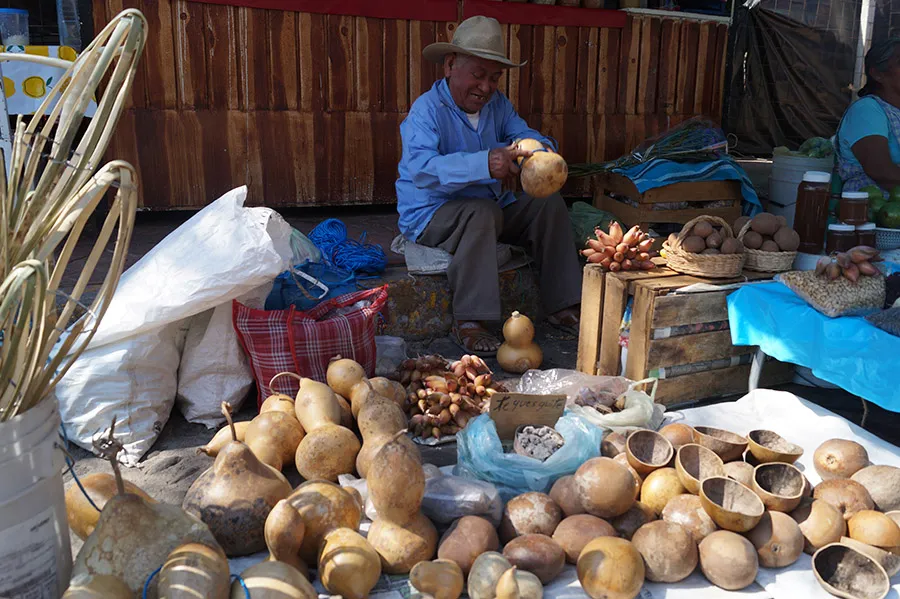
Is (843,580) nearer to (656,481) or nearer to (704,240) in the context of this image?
(656,481)

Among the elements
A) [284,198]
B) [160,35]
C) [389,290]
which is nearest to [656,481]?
[389,290]

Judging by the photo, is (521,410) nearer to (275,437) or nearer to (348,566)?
(275,437)

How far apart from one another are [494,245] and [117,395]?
2097 mm

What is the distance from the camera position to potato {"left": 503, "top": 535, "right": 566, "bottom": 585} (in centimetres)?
209

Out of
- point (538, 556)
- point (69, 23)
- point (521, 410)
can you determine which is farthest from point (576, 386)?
point (69, 23)

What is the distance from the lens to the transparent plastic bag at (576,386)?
3.10 meters

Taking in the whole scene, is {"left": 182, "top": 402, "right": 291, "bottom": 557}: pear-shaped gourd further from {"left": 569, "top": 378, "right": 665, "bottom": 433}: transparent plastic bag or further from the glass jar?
the glass jar

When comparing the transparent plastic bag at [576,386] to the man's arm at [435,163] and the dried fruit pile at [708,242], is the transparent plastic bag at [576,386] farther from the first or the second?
the man's arm at [435,163]

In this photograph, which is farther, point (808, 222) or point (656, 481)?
point (808, 222)

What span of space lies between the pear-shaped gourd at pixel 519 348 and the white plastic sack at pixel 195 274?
50.6 inches

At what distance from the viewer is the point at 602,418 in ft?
9.62

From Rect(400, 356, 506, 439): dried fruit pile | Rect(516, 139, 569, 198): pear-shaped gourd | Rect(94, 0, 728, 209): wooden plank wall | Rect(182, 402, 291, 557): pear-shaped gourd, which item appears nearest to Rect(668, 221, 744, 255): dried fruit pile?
Rect(516, 139, 569, 198): pear-shaped gourd

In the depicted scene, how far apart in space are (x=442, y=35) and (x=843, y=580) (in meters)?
4.74

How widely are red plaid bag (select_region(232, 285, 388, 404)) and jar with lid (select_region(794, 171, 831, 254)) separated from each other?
81.6 inches
